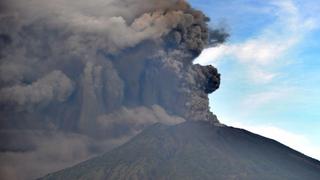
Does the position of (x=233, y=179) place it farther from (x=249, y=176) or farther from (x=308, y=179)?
(x=308, y=179)

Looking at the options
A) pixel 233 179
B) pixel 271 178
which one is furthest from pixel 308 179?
pixel 233 179

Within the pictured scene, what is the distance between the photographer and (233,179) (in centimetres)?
19862

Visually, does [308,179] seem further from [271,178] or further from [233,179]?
[233,179]

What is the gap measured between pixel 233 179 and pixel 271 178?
13.1 metres

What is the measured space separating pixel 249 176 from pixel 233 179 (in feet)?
18.2

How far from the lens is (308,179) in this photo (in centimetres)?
19950

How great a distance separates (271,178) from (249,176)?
25.8ft

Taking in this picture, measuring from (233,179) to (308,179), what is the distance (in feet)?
85.3

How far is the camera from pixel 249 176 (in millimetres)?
197750

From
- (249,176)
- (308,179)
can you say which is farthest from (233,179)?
(308,179)

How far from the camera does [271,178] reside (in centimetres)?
19888
